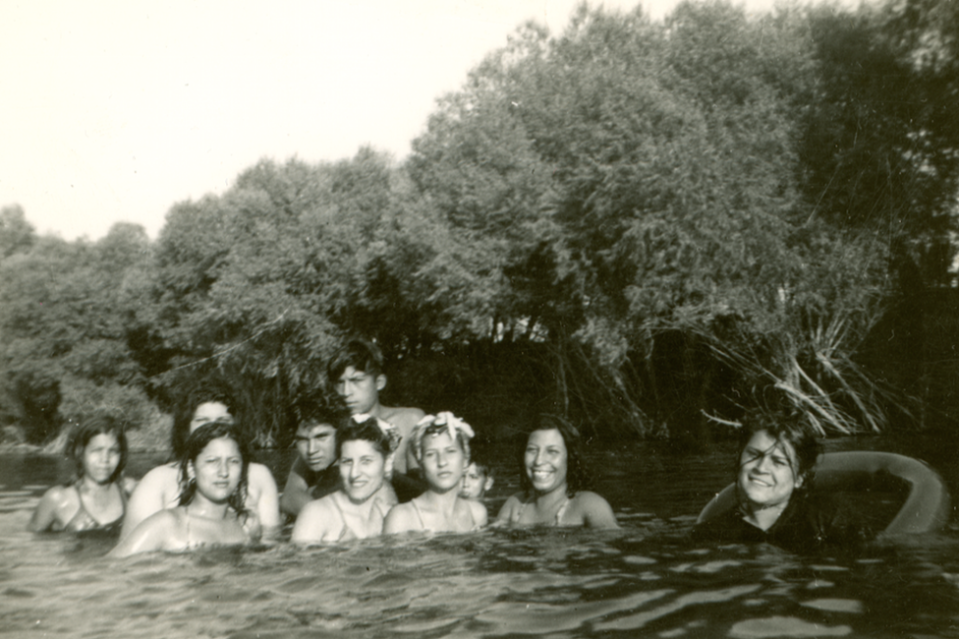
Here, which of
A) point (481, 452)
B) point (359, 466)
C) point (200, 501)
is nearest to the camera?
point (200, 501)

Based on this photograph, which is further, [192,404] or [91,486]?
[91,486]

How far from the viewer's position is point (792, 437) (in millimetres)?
4781

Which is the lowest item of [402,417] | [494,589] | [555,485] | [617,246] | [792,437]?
[494,589]

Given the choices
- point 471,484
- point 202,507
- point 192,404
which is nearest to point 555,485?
point 471,484

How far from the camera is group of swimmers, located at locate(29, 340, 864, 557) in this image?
490 centimetres

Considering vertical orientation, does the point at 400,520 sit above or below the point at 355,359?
below

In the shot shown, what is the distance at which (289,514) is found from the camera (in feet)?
22.5

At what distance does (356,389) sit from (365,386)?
8 cm

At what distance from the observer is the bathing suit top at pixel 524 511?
5.72 metres

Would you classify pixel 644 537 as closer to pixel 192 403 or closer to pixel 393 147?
pixel 192 403

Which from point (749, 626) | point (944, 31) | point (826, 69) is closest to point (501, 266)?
point (826, 69)

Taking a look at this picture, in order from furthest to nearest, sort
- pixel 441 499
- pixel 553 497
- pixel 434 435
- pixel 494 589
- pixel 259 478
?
pixel 259 478, pixel 553 497, pixel 441 499, pixel 434 435, pixel 494 589

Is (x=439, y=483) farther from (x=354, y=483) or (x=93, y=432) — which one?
(x=93, y=432)

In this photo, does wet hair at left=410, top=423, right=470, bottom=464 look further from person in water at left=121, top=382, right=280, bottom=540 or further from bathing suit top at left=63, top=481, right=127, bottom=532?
bathing suit top at left=63, top=481, right=127, bottom=532
